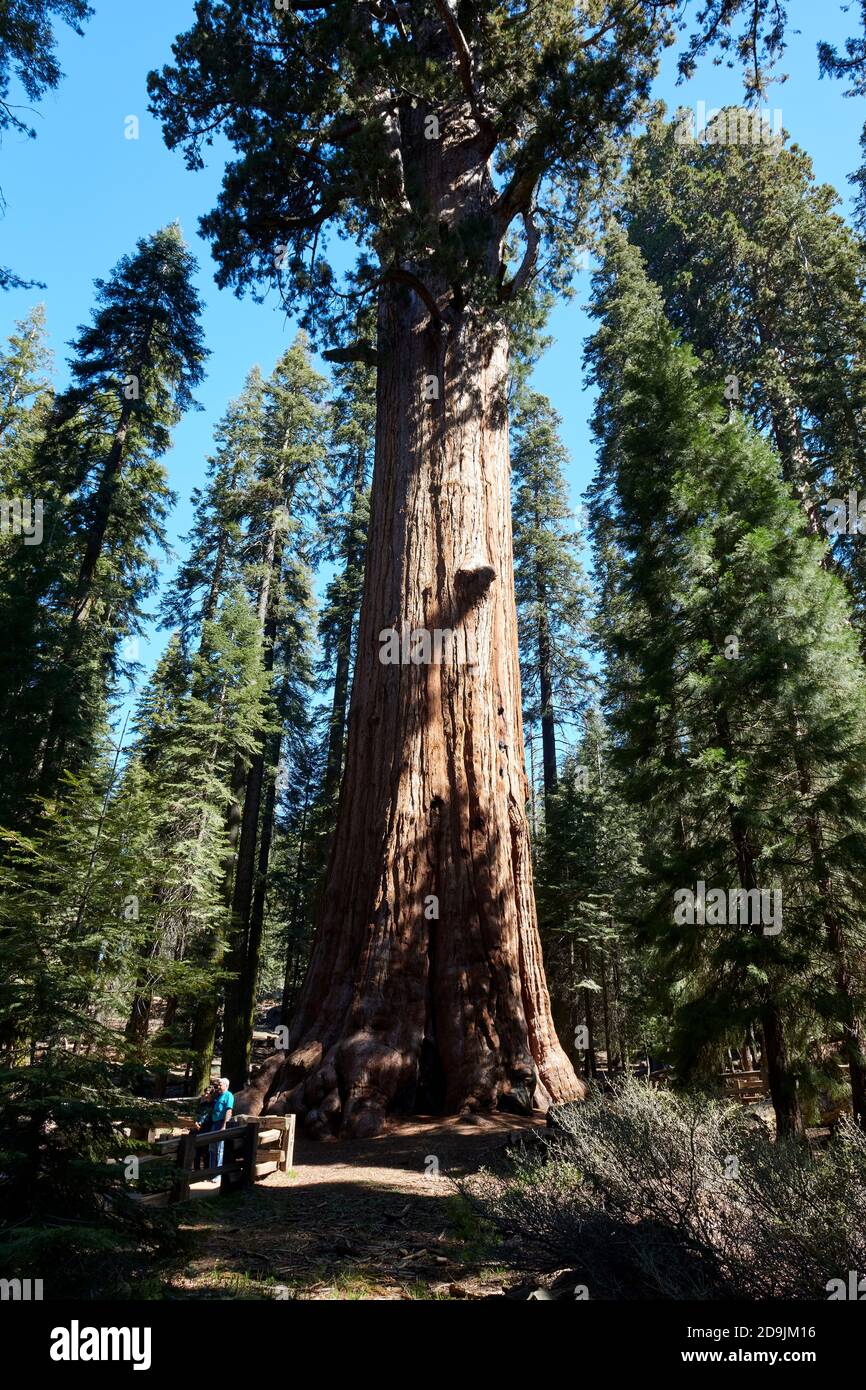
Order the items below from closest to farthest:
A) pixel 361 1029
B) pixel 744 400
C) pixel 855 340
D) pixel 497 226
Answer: pixel 361 1029, pixel 497 226, pixel 855 340, pixel 744 400

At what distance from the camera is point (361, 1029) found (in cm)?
780

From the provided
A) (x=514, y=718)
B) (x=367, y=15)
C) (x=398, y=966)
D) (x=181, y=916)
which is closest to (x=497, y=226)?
(x=367, y=15)

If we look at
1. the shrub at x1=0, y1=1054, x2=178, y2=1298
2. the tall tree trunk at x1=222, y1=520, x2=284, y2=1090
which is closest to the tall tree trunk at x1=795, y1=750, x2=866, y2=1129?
the shrub at x1=0, y1=1054, x2=178, y2=1298

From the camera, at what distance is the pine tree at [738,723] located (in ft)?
26.2

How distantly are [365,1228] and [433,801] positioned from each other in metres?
4.49

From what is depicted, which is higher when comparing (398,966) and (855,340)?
(855,340)

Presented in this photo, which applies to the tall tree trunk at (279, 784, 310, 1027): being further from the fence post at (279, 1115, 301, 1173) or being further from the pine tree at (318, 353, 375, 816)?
the fence post at (279, 1115, 301, 1173)

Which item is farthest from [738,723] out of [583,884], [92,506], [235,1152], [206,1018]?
[92,506]

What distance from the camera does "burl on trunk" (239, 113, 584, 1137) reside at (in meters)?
7.82

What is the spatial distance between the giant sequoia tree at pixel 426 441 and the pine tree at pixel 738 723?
180cm

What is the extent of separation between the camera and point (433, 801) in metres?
8.70

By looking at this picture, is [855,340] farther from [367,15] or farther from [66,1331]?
[66,1331]

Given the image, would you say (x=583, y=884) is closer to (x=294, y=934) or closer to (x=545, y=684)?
(x=545, y=684)

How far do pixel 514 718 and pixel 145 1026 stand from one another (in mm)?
8692
